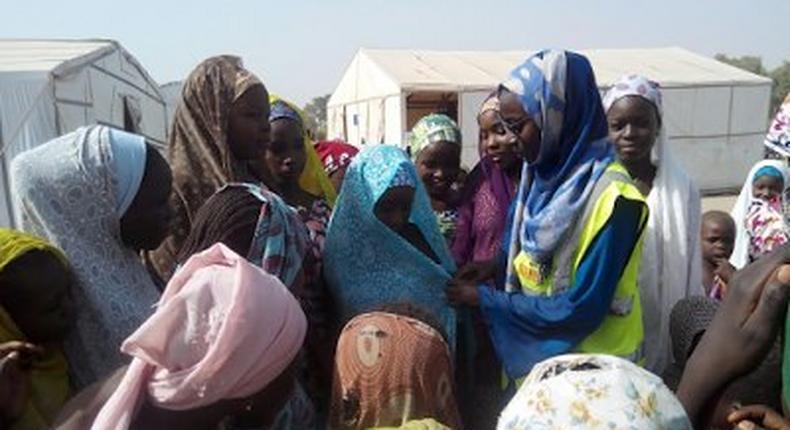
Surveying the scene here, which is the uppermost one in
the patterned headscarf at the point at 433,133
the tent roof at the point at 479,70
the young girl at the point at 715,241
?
the patterned headscarf at the point at 433,133

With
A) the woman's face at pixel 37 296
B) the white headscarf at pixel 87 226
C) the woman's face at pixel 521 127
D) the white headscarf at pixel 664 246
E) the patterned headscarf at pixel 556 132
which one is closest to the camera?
the woman's face at pixel 37 296

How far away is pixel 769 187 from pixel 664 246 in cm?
249

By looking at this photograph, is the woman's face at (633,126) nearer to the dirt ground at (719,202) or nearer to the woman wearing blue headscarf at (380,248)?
the woman wearing blue headscarf at (380,248)

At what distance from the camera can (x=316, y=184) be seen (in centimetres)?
383

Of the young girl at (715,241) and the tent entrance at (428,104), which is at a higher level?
the young girl at (715,241)

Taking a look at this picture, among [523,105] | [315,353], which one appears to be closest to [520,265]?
[523,105]

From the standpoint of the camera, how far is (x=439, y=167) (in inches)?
146

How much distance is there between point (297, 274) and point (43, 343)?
675 mm

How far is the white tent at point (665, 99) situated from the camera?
598 inches

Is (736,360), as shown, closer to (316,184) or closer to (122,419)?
(122,419)

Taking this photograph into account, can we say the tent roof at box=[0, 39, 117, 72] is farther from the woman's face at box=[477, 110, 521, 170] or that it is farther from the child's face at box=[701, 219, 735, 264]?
the child's face at box=[701, 219, 735, 264]

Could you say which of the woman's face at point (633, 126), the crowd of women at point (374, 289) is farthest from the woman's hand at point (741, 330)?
the woman's face at point (633, 126)

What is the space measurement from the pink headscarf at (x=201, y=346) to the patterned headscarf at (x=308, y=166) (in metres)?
2.08

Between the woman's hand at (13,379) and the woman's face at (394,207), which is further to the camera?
the woman's face at (394,207)
